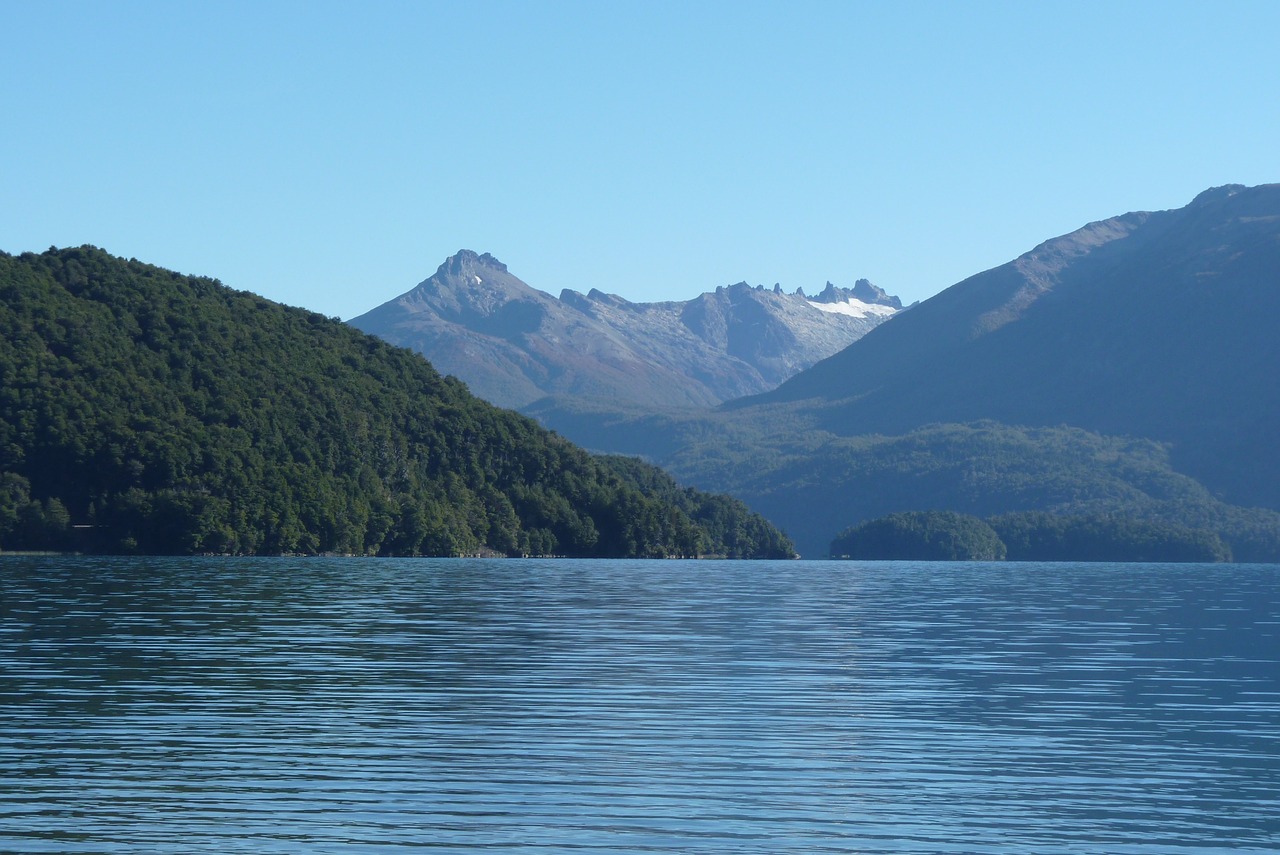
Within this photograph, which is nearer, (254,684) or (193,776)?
(193,776)

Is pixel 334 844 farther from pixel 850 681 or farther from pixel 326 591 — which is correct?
pixel 326 591

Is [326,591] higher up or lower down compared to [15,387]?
lower down

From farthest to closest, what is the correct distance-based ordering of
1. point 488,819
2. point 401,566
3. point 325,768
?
point 401,566
point 325,768
point 488,819

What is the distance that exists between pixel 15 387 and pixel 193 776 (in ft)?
546

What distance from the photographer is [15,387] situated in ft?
606

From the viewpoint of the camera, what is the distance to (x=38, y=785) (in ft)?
97.2

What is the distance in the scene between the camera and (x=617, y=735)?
3644cm

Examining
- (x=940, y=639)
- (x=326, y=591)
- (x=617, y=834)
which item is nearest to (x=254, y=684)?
(x=617, y=834)

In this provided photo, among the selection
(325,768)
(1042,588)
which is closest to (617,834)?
(325,768)

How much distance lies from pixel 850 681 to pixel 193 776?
23563 mm

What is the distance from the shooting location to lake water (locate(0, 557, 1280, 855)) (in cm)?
2708

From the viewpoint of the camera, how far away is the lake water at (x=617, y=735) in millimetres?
27078

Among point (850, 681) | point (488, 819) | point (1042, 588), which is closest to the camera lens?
point (488, 819)

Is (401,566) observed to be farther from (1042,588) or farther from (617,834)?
(617,834)
